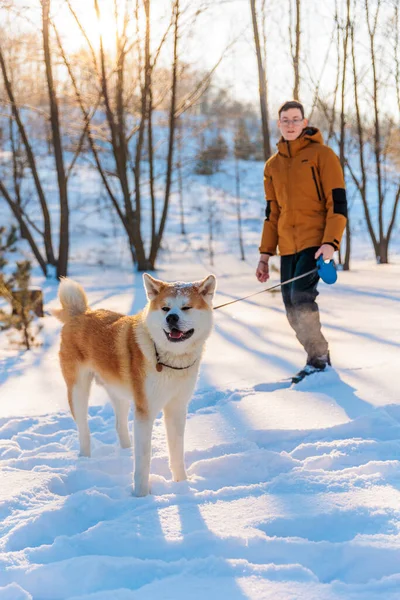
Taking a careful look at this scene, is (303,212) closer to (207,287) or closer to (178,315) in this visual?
(207,287)

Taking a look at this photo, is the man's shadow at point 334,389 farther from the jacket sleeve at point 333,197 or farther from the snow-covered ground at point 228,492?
the jacket sleeve at point 333,197

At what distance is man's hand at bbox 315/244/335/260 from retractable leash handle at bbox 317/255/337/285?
4cm

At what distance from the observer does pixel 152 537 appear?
2373 mm

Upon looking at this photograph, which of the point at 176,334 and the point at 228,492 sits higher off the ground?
the point at 176,334

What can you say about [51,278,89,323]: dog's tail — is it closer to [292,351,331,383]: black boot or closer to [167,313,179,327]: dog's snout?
[167,313,179,327]: dog's snout

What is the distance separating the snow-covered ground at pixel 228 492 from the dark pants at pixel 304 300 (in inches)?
13.9

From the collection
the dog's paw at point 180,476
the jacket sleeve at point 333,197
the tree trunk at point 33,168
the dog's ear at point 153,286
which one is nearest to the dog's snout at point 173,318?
the dog's ear at point 153,286

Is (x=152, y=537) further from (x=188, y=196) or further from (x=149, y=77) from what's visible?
(x=188, y=196)

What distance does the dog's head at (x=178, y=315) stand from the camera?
291 centimetres

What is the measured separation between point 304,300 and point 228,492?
2.08 metres

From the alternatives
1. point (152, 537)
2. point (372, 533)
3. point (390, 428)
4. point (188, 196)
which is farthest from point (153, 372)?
point (188, 196)

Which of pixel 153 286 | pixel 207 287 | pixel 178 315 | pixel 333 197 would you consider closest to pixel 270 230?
pixel 333 197

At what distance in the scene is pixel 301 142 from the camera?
425cm

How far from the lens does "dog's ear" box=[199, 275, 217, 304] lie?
3.12 m
